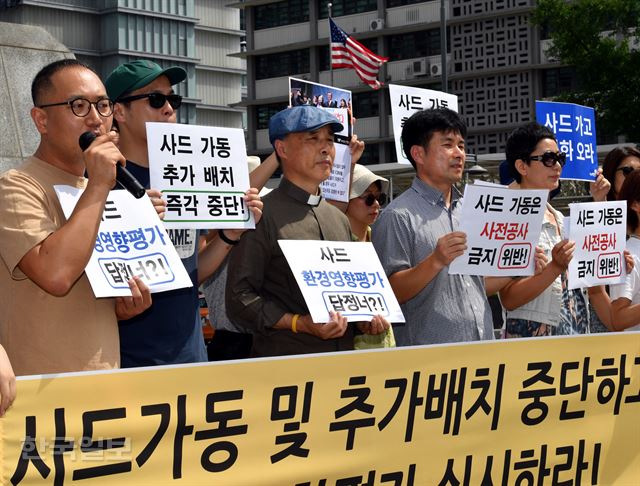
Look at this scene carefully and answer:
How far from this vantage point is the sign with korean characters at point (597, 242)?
18.4ft

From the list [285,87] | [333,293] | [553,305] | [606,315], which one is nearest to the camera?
[333,293]

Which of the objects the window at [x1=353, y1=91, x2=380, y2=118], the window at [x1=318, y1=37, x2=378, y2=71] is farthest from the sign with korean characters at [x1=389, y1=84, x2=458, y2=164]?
the window at [x1=318, y1=37, x2=378, y2=71]

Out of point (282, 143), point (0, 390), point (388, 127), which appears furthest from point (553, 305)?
point (388, 127)

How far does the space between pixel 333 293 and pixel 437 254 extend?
0.63 m

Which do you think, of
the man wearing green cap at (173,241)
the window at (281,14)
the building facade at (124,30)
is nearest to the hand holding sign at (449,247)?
the man wearing green cap at (173,241)

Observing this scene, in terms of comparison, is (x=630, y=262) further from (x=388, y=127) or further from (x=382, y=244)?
(x=388, y=127)

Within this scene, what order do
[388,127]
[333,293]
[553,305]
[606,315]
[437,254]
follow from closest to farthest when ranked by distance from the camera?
[333,293]
[437,254]
[553,305]
[606,315]
[388,127]

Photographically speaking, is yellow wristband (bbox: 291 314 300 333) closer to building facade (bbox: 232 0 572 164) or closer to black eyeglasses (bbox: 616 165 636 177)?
black eyeglasses (bbox: 616 165 636 177)

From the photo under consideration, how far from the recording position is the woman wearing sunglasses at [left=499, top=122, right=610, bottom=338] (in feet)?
18.0

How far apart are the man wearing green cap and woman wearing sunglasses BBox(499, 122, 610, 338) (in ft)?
5.06

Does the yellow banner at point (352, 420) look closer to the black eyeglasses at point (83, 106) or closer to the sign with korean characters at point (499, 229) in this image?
the sign with korean characters at point (499, 229)

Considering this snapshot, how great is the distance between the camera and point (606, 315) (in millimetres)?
6070

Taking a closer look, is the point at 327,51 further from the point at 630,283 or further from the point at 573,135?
the point at 630,283

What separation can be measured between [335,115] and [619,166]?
1.65 metres
